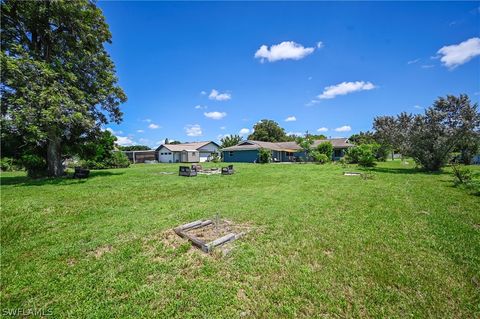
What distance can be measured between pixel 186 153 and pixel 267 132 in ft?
77.0

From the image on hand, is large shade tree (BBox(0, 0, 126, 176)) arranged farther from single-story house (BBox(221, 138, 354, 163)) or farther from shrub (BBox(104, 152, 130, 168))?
single-story house (BBox(221, 138, 354, 163))

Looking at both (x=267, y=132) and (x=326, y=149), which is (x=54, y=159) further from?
(x=267, y=132)

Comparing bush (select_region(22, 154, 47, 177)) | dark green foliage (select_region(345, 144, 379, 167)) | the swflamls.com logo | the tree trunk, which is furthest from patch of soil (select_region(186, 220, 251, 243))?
dark green foliage (select_region(345, 144, 379, 167))

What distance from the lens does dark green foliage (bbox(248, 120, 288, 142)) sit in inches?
2092

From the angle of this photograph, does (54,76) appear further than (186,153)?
No

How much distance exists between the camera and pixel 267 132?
177ft

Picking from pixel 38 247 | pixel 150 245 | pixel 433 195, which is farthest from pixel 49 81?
pixel 433 195

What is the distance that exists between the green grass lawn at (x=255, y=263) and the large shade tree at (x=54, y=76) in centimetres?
596

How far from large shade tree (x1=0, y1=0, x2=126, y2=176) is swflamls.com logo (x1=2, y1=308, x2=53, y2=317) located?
1015 cm

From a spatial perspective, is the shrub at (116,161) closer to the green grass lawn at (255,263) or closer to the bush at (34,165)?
the bush at (34,165)

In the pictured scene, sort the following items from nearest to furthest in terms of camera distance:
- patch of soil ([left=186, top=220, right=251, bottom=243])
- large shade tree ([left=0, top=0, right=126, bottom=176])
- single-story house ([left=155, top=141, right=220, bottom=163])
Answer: patch of soil ([left=186, top=220, right=251, bottom=243]) < large shade tree ([left=0, top=0, right=126, bottom=176]) < single-story house ([left=155, top=141, right=220, bottom=163])

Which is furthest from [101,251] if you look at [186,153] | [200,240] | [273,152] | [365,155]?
[186,153]

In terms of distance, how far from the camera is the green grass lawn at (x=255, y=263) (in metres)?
2.54

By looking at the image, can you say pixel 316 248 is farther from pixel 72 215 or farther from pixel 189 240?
pixel 72 215
